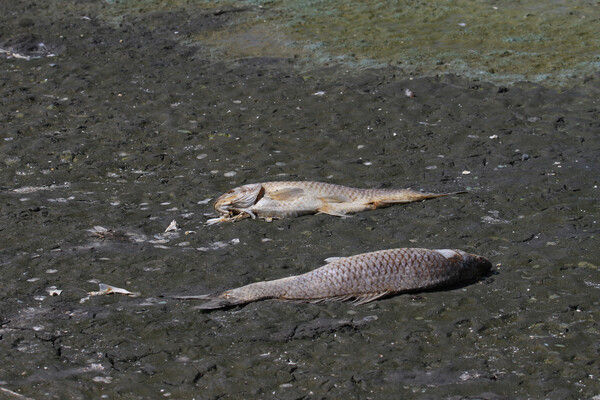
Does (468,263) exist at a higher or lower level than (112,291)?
higher

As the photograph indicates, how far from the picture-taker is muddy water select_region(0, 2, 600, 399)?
4.88 m

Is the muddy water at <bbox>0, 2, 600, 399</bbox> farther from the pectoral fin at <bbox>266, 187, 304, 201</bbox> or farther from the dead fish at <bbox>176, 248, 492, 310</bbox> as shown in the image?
the pectoral fin at <bbox>266, 187, 304, 201</bbox>

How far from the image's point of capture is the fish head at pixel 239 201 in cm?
707

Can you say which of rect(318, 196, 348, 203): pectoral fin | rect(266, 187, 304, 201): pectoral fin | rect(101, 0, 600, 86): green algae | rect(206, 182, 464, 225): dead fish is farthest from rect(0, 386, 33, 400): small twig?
rect(101, 0, 600, 86): green algae

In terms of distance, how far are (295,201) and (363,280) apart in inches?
65.8

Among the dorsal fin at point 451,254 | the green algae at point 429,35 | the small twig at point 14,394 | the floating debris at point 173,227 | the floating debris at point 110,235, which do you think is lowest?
the floating debris at point 173,227

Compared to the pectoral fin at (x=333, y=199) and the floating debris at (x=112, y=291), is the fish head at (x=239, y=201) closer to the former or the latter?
the pectoral fin at (x=333, y=199)

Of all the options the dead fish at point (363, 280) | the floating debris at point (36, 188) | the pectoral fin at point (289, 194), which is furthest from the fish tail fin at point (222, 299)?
the floating debris at point (36, 188)

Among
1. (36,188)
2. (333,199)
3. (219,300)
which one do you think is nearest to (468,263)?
(333,199)

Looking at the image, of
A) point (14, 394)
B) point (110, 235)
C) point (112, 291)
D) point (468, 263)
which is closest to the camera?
point (14, 394)

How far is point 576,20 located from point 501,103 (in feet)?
11.7

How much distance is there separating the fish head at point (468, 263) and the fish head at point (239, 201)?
1961 mm

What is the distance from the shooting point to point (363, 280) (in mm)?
5574

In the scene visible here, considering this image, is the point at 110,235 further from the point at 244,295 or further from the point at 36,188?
the point at 244,295
